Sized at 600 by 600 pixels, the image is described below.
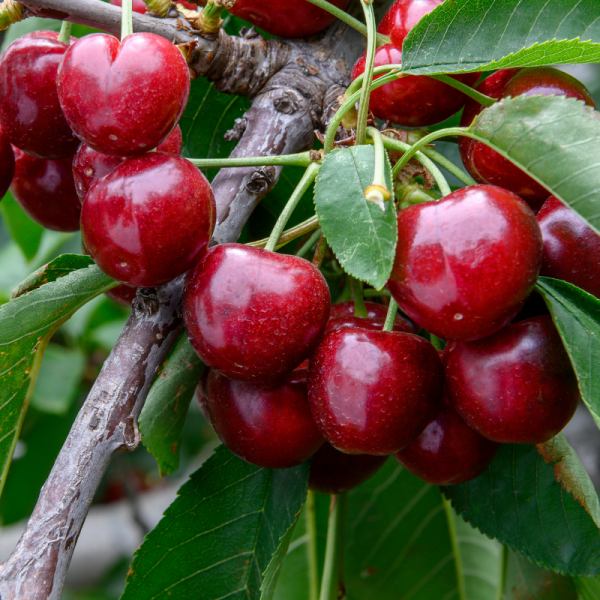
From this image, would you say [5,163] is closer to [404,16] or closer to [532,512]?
[404,16]

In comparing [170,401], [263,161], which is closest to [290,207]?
[263,161]

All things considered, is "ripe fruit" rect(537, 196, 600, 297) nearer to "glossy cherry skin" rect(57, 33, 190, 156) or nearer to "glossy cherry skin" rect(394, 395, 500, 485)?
"glossy cherry skin" rect(394, 395, 500, 485)

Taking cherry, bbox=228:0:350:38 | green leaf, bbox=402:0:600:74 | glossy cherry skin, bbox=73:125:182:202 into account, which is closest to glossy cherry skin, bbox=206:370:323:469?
glossy cherry skin, bbox=73:125:182:202

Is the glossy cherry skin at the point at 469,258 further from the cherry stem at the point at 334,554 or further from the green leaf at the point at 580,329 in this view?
the cherry stem at the point at 334,554

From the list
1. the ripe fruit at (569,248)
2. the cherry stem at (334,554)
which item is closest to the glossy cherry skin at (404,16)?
the ripe fruit at (569,248)

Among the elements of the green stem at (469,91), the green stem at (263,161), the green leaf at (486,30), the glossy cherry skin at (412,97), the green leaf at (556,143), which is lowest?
the green stem at (263,161)
